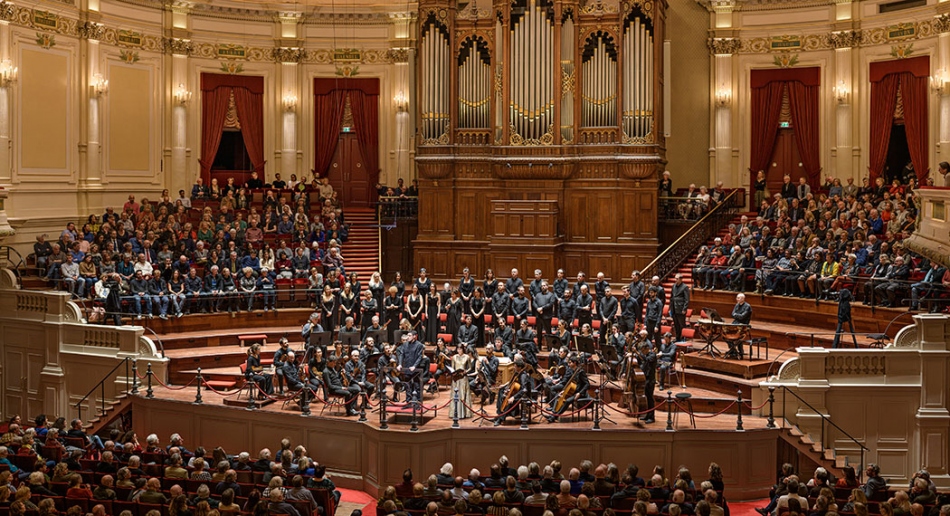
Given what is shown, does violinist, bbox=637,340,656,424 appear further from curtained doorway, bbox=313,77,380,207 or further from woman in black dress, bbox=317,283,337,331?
curtained doorway, bbox=313,77,380,207

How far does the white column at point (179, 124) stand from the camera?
26578 mm

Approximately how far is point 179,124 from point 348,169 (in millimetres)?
4329

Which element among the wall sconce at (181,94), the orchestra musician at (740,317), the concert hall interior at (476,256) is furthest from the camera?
the wall sconce at (181,94)

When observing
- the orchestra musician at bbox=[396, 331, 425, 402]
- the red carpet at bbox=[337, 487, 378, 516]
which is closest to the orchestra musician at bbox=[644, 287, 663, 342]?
the orchestra musician at bbox=[396, 331, 425, 402]

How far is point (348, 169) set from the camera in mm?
28516

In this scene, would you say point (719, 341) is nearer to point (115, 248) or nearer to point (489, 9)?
point (489, 9)

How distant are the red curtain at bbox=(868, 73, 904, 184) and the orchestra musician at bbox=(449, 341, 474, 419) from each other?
11.9 metres

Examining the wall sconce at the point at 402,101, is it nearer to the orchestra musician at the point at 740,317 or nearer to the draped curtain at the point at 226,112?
the draped curtain at the point at 226,112

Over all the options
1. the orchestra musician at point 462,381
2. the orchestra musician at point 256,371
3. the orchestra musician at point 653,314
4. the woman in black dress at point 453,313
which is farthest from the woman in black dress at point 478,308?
the orchestra musician at point 256,371

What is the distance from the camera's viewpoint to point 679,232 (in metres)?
24.0

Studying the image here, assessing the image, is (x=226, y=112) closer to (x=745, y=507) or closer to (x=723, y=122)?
(x=723, y=122)

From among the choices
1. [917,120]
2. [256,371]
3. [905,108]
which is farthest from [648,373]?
[905,108]

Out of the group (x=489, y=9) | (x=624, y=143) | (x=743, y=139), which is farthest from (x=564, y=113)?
(x=743, y=139)

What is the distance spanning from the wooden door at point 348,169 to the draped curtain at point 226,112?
1.86 m
